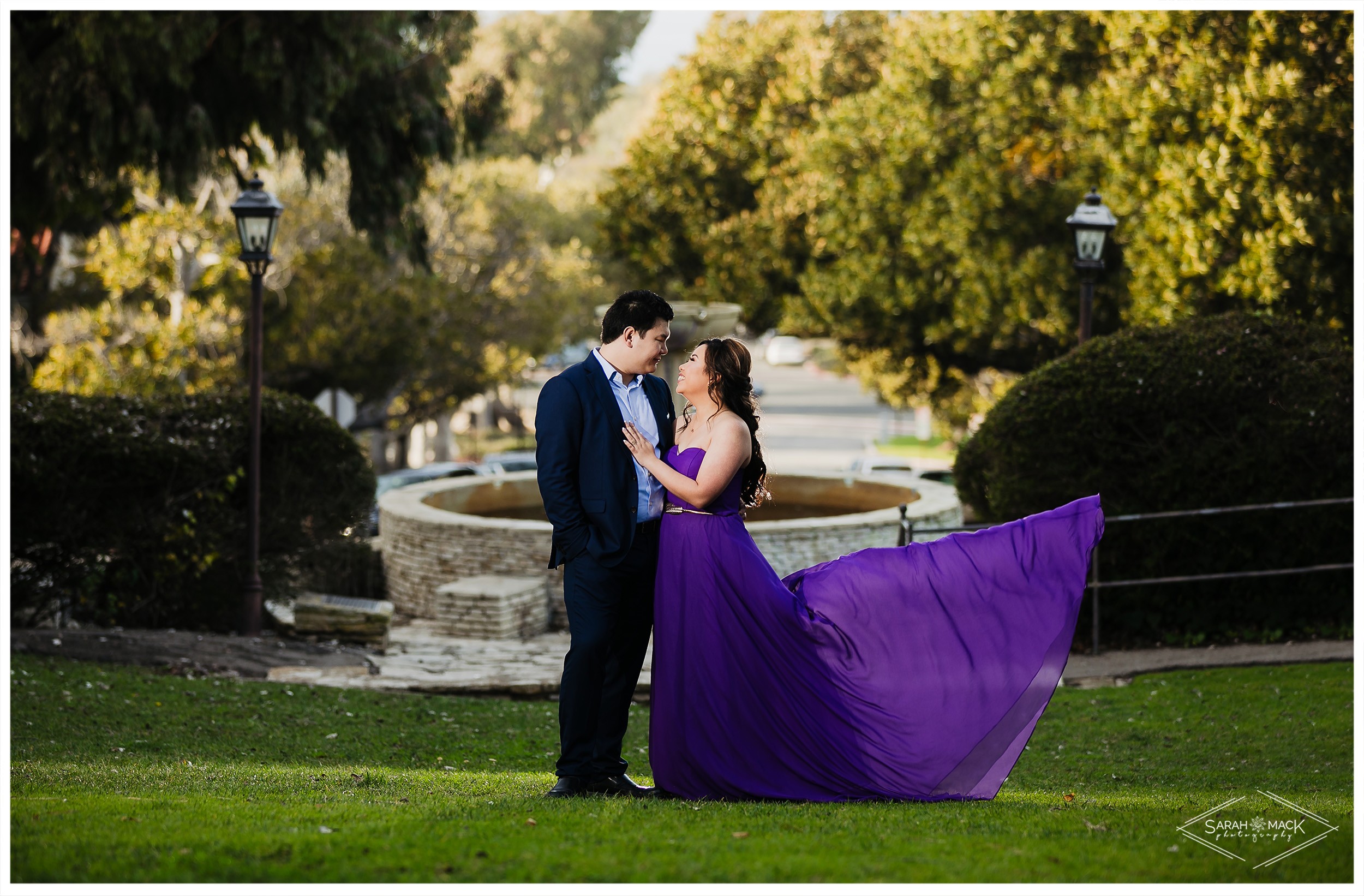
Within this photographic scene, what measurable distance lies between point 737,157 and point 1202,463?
16061mm

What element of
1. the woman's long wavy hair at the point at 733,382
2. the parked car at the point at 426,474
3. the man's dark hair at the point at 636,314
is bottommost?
the parked car at the point at 426,474

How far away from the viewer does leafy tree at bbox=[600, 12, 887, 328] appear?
79.6ft

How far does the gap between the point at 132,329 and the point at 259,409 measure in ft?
40.2

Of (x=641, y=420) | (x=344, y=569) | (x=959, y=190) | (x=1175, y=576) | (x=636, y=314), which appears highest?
(x=959, y=190)

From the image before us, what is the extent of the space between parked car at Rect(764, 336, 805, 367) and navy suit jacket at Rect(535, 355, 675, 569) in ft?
264

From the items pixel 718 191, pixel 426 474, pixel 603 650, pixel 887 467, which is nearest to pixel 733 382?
pixel 603 650

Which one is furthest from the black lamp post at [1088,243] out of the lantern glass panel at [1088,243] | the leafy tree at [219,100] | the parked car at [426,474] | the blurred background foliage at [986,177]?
the parked car at [426,474]

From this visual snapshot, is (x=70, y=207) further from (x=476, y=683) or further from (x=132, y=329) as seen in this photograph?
(x=132, y=329)

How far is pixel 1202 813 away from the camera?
16.6ft

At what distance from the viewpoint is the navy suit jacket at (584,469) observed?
17.3 feet

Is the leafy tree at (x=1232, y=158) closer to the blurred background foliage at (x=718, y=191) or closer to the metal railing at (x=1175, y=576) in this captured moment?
the blurred background foliage at (x=718, y=191)

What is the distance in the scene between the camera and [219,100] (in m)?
12.7

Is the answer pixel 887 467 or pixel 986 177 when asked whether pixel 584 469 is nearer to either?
pixel 986 177

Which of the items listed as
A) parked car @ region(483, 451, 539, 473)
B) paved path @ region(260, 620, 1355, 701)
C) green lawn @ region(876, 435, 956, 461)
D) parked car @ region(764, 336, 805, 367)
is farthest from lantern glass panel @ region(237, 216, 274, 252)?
parked car @ region(764, 336, 805, 367)
